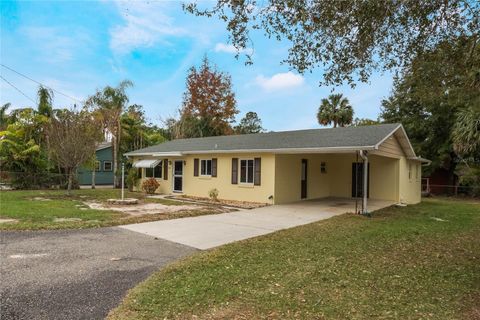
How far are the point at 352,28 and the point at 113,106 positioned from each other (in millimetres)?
22798

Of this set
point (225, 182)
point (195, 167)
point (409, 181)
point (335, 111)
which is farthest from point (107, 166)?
point (409, 181)

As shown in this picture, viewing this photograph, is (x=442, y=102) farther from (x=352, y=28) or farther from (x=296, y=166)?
(x=352, y=28)

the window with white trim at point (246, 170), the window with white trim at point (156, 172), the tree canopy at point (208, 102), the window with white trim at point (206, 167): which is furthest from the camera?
the tree canopy at point (208, 102)

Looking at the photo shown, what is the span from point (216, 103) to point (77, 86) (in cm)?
1420

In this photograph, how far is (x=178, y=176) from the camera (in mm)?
19156

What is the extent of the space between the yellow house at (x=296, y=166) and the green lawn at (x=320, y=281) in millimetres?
5530

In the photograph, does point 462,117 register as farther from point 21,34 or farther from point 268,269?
point 21,34

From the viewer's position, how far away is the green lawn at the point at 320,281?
375 cm

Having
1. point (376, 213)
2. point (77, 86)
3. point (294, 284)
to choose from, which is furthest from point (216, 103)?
point (294, 284)

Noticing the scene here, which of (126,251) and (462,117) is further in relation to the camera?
(462,117)

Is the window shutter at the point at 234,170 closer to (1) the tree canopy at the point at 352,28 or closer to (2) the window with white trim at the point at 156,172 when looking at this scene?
(2) the window with white trim at the point at 156,172

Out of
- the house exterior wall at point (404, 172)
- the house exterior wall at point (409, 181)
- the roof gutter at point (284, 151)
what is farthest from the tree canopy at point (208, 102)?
the house exterior wall at point (404, 172)

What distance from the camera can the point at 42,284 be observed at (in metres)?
4.49

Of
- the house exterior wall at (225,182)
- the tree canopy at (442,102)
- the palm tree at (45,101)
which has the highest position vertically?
the palm tree at (45,101)
